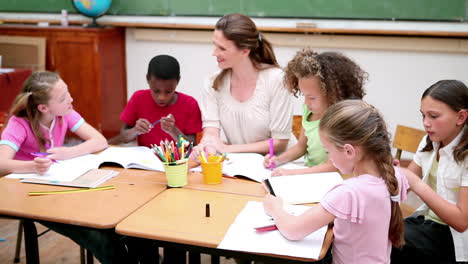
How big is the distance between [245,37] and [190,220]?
114cm

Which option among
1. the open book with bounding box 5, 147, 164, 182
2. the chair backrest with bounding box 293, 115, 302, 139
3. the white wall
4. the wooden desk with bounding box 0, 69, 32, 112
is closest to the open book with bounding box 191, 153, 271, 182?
the open book with bounding box 5, 147, 164, 182

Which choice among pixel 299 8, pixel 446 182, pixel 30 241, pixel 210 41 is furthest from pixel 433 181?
pixel 210 41

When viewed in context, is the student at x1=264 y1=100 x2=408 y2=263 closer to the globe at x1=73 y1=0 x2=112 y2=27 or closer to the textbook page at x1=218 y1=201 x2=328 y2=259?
the textbook page at x1=218 y1=201 x2=328 y2=259

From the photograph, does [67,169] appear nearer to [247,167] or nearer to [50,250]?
[247,167]

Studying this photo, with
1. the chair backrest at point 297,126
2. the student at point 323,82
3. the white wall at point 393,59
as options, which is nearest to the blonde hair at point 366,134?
the student at point 323,82

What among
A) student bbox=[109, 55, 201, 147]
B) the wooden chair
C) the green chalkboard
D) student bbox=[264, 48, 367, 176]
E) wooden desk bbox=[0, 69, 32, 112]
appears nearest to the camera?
student bbox=[264, 48, 367, 176]

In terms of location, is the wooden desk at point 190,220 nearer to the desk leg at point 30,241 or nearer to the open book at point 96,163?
the open book at point 96,163

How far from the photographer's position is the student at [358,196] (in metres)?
1.35

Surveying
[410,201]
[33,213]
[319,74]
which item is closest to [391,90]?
[410,201]

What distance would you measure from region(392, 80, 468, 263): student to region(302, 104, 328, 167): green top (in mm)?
464

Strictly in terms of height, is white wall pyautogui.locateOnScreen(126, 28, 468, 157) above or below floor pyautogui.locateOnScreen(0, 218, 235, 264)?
above

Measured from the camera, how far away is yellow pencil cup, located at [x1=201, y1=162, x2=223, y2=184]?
6.00ft

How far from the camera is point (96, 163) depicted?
2.04 m

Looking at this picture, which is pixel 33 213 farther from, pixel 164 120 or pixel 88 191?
pixel 164 120
